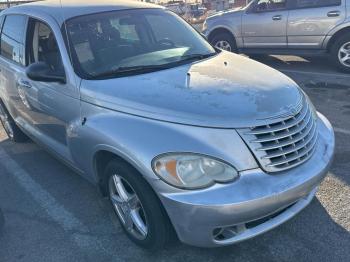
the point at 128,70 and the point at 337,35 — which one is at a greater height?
the point at 337,35

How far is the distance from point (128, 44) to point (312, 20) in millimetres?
5082

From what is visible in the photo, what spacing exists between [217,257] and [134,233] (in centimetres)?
63

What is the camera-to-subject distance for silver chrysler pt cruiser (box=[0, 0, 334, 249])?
8.36 ft

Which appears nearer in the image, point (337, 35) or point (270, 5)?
point (337, 35)

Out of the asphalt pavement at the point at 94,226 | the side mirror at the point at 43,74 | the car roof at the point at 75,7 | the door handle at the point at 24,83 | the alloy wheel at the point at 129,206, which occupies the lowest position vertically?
the asphalt pavement at the point at 94,226

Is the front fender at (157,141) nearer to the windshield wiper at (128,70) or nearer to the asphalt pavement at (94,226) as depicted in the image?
A: the windshield wiper at (128,70)

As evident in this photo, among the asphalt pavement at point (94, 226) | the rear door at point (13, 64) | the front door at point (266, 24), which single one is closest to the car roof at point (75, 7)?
the rear door at point (13, 64)

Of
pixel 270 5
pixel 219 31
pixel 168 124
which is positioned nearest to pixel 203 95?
pixel 168 124

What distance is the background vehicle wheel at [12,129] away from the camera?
17.7ft

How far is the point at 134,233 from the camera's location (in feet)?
10.1

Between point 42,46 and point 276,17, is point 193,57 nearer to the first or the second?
point 42,46

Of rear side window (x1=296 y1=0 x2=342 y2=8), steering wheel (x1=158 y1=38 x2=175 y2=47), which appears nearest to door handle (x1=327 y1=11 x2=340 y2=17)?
rear side window (x1=296 y1=0 x2=342 y2=8)

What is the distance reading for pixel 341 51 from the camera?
7531 millimetres

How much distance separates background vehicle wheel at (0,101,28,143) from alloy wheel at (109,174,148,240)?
272 cm
